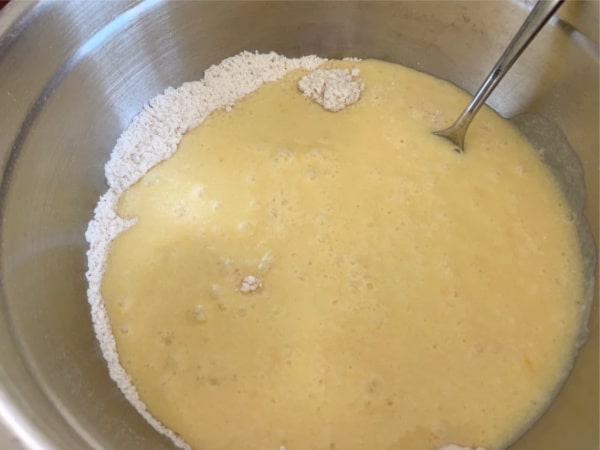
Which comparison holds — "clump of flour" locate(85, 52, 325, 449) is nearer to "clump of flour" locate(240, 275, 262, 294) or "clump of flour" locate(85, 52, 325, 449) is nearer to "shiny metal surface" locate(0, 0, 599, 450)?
"shiny metal surface" locate(0, 0, 599, 450)

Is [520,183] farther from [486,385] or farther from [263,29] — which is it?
[263,29]

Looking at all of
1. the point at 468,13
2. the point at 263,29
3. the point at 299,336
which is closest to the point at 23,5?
the point at 263,29

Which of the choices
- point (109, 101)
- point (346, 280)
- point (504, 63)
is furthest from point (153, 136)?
point (504, 63)

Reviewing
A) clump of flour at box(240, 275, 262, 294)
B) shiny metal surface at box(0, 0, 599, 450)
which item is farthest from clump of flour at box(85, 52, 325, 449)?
clump of flour at box(240, 275, 262, 294)

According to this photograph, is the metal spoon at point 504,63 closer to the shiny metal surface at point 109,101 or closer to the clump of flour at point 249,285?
the shiny metal surface at point 109,101

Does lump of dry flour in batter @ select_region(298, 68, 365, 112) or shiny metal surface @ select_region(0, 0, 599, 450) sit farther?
lump of dry flour in batter @ select_region(298, 68, 365, 112)
